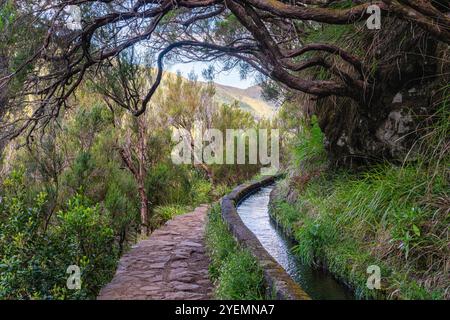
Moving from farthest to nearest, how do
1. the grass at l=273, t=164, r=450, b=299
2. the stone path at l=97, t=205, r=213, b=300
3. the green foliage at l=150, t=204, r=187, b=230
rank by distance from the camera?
the green foliage at l=150, t=204, r=187, b=230 → the stone path at l=97, t=205, r=213, b=300 → the grass at l=273, t=164, r=450, b=299

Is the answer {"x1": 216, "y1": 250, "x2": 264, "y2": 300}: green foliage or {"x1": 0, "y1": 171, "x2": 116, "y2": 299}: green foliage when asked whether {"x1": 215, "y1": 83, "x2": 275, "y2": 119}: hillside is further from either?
{"x1": 216, "y1": 250, "x2": 264, "y2": 300}: green foliage

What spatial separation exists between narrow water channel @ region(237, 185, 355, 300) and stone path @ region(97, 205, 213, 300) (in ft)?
3.41

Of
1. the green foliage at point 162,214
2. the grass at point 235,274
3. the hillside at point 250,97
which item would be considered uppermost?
the hillside at point 250,97

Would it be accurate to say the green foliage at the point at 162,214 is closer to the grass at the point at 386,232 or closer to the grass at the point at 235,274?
the grass at the point at 386,232

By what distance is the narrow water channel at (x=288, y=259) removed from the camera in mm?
4430

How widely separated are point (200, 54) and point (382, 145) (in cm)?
553

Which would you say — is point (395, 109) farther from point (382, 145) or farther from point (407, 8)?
point (407, 8)

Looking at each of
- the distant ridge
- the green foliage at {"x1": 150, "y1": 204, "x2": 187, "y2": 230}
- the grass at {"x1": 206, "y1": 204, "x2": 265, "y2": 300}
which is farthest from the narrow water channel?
the distant ridge

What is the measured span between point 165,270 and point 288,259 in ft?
5.54

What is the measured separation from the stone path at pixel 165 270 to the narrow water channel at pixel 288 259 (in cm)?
104

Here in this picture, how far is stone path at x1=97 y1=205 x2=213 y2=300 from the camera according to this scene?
4.42 metres

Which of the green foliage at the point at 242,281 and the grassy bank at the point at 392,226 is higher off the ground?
the grassy bank at the point at 392,226

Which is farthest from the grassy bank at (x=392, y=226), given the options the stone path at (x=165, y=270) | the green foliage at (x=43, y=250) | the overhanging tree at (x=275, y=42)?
the green foliage at (x=43, y=250)

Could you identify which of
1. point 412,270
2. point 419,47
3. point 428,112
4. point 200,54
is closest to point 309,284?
point 412,270
